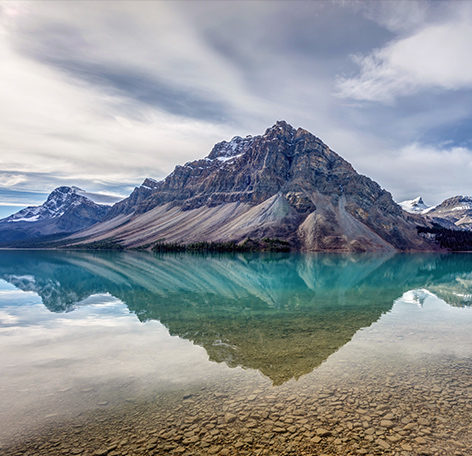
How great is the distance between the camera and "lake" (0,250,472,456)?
31.6 feet

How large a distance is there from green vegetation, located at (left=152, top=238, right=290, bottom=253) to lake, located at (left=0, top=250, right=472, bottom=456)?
129935mm

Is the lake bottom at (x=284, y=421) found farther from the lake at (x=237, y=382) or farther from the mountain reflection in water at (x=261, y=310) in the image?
the mountain reflection in water at (x=261, y=310)

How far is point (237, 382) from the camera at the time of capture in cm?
1366

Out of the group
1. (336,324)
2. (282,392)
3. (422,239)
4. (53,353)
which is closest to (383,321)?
(336,324)

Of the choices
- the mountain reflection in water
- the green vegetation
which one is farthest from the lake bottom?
the green vegetation

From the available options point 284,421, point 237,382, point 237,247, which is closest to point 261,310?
point 237,382

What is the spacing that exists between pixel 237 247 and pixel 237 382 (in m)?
148

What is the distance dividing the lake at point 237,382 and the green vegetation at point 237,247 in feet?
426

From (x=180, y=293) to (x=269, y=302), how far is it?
41.4 feet

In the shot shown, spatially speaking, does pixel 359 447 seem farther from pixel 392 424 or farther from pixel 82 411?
pixel 82 411

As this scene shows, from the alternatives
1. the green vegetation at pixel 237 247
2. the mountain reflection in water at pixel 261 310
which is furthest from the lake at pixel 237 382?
the green vegetation at pixel 237 247

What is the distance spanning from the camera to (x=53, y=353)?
18.0 meters

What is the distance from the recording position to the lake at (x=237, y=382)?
9.63 m

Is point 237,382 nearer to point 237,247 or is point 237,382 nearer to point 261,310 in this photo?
point 261,310
